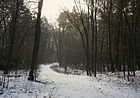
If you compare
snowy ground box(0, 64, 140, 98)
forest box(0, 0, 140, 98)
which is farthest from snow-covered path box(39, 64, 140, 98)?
forest box(0, 0, 140, 98)

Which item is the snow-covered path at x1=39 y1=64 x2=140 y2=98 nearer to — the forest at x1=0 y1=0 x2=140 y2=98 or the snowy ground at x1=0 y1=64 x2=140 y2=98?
the snowy ground at x1=0 y1=64 x2=140 y2=98

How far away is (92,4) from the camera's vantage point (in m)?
32.1

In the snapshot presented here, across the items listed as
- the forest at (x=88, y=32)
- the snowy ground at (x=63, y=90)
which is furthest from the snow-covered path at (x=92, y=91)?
the forest at (x=88, y=32)

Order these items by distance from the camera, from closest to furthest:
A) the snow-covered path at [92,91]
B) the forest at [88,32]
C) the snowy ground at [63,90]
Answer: the snowy ground at [63,90] → the snow-covered path at [92,91] → the forest at [88,32]

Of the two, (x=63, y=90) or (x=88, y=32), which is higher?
(x=88, y=32)

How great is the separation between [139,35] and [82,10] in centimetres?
1308

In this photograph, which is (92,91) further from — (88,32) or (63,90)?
(88,32)

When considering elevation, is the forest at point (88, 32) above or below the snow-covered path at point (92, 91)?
above

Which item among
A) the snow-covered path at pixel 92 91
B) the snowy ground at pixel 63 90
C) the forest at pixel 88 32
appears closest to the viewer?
the snowy ground at pixel 63 90

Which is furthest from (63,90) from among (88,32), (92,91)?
(88,32)

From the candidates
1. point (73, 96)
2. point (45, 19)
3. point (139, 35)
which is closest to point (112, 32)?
point (139, 35)

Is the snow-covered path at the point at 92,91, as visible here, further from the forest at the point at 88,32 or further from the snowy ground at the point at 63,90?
the forest at the point at 88,32

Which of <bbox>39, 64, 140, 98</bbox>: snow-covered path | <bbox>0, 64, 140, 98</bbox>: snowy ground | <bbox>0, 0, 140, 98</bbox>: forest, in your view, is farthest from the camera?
<bbox>0, 0, 140, 98</bbox>: forest

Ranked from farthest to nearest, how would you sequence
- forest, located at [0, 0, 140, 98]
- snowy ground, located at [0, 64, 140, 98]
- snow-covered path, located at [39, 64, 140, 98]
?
1. forest, located at [0, 0, 140, 98]
2. snow-covered path, located at [39, 64, 140, 98]
3. snowy ground, located at [0, 64, 140, 98]
